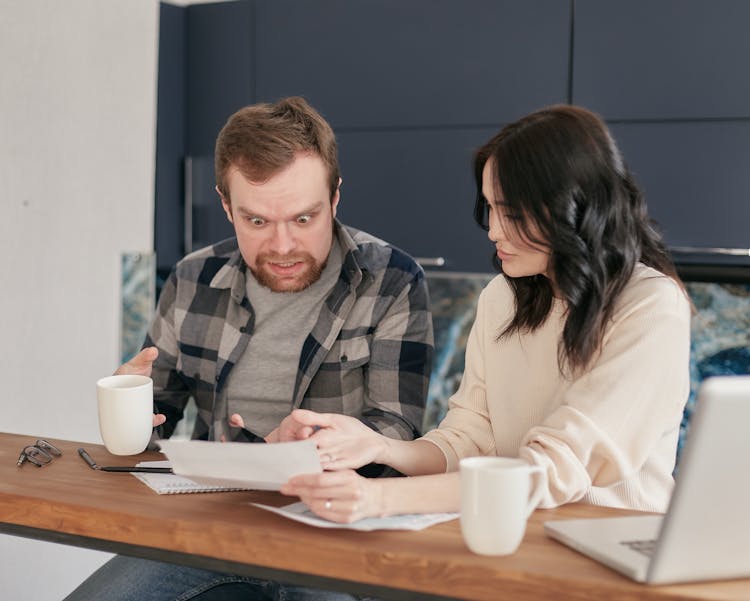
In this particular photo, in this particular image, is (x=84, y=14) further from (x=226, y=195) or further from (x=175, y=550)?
(x=175, y=550)

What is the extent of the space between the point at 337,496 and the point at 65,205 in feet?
6.13

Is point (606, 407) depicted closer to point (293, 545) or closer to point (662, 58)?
point (293, 545)

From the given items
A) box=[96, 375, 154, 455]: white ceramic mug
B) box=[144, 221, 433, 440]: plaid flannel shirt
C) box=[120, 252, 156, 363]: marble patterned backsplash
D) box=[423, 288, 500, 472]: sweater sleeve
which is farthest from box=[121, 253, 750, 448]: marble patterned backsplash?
box=[96, 375, 154, 455]: white ceramic mug

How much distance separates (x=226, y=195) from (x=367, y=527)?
3.14 ft

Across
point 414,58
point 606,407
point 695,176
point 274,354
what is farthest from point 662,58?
point 606,407

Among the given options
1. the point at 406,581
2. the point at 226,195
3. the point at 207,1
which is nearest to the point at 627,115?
the point at 226,195

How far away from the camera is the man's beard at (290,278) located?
1823 mm

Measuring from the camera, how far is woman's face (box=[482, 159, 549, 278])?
1.48 metres

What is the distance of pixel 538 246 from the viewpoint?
1472mm

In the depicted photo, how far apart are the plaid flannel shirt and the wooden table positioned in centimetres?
53

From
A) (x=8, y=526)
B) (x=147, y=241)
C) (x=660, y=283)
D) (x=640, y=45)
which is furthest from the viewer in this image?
(x=147, y=241)

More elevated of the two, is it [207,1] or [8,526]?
[207,1]

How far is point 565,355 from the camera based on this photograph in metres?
1.46

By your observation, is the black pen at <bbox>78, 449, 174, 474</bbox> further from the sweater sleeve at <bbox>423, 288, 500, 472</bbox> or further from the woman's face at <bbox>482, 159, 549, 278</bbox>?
the woman's face at <bbox>482, 159, 549, 278</bbox>
